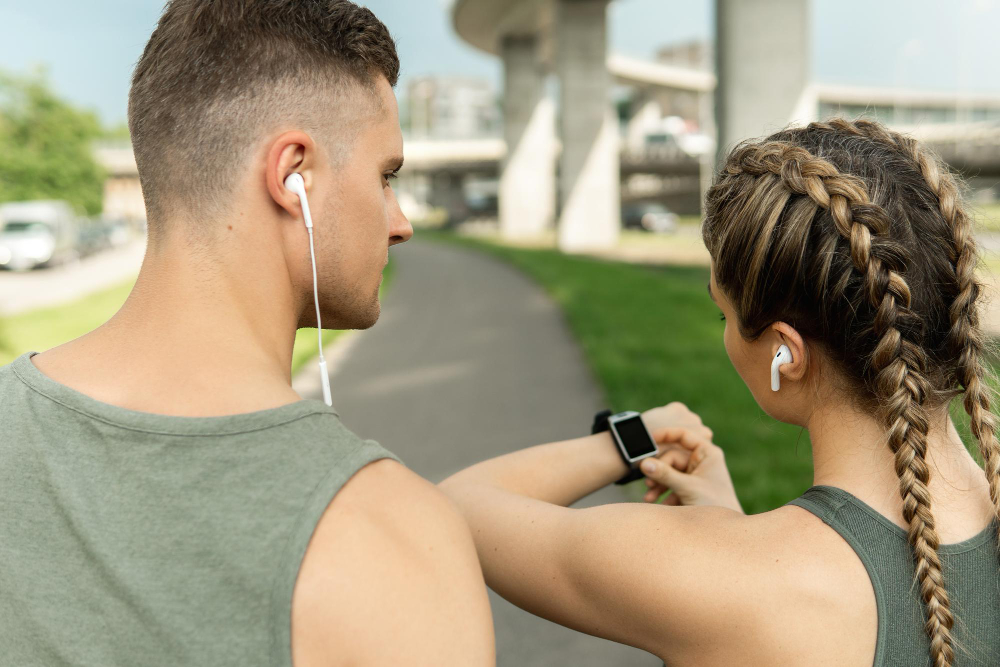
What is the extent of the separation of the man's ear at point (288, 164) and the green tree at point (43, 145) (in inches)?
2142

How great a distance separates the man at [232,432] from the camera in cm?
107

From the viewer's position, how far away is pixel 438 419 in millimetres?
7680

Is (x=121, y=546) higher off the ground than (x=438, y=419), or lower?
higher

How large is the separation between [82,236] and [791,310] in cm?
3989

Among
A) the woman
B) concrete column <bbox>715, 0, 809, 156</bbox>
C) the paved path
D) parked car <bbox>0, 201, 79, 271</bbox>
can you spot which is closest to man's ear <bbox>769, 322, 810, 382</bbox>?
the woman

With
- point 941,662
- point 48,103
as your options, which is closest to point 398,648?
point 941,662

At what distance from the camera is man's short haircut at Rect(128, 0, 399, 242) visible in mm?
1402

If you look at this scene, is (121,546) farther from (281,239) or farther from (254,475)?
(281,239)

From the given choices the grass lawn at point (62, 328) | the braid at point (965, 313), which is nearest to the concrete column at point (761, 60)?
the grass lawn at point (62, 328)

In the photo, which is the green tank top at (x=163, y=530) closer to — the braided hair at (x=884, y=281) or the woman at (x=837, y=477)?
the woman at (x=837, y=477)

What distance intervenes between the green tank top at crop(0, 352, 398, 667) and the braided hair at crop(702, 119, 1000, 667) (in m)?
0.86

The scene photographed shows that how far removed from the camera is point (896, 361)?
1.54 meters

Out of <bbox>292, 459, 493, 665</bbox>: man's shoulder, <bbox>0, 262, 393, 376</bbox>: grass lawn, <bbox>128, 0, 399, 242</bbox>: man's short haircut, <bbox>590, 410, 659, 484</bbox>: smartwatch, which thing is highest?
<bbox>128, 0, 399, 242</bbox>: man's short haircut

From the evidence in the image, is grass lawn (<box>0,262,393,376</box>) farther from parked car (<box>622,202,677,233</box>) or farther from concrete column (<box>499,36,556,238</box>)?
parked car (<box>622,202,677,233</box>)
